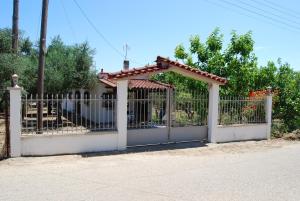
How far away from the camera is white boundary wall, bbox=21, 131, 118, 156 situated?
10.8m

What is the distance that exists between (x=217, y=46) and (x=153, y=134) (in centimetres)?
809

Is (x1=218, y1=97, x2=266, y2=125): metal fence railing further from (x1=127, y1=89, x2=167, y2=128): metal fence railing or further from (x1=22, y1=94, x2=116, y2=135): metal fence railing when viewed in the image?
(x1=22, y1=94, x2=116, y2=135): metal fence railing

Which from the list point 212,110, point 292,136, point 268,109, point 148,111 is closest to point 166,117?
point 148,111

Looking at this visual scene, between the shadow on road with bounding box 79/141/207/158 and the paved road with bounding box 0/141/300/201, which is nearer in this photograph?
the paved road with bounding box 0/141/300/201

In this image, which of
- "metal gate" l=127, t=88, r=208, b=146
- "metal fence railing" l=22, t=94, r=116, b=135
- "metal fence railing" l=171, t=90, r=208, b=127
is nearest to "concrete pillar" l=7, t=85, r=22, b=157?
"metal fence railing" l=22, t=94, r=116, b=135

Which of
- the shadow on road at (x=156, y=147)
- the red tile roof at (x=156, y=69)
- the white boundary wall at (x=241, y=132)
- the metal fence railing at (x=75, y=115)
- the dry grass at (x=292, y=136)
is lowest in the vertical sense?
the shadow on road at (x=156, y=147)

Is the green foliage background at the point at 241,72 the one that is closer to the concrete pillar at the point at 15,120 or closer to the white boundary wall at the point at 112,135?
the white boundary wall at the point at 112,135

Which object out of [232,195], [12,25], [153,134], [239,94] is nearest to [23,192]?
[232,195]

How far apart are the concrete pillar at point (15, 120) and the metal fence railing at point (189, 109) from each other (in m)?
5.44

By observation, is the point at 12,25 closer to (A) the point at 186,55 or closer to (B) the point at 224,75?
(A) the point at 186,55

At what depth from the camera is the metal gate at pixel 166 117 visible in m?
12.8

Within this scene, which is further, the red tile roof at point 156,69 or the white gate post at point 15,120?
the red tile roof at point 156,69

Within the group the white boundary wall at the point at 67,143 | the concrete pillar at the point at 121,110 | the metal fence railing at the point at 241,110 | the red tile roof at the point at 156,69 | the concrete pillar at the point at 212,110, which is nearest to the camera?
the white boundary wall at the point at 67,143

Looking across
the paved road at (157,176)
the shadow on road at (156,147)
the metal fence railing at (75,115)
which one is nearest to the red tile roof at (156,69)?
the metal fence railing at (75,115)
